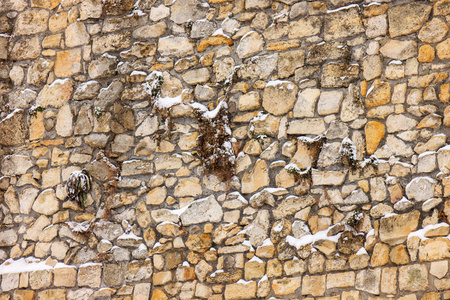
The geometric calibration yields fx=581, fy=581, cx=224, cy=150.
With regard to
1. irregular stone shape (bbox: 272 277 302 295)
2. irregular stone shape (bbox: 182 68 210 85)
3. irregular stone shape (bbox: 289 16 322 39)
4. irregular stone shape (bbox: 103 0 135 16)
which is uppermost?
irregular stone shape (bbox: 103 0 135 16)

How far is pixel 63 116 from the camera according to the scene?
545 cm

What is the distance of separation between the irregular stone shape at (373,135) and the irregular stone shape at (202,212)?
1299mm

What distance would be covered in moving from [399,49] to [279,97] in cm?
100

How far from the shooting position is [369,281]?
4.15m

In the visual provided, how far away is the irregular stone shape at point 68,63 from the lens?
5.52 metres

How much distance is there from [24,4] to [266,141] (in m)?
2.94

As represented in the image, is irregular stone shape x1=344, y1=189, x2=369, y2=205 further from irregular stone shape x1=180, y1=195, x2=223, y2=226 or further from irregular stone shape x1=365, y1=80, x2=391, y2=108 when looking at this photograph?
irregular stone shape x1=180, y1=195, x2=223, y2=226

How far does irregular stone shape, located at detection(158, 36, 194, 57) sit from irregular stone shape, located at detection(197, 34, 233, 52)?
0.30ft

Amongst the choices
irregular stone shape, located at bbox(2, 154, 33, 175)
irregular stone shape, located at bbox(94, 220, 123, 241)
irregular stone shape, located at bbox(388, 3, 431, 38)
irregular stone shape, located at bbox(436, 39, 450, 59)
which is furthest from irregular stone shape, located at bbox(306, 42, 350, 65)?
irregular stone shape, located at bbox(2, 154, 33, 175)

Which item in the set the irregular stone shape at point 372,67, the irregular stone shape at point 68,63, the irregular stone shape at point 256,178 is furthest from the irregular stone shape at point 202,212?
the irregular stone shape at point 68,63

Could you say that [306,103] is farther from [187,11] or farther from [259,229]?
[187,11]

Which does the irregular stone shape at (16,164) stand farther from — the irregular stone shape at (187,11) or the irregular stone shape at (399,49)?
the irregular stone shape at (399,49)

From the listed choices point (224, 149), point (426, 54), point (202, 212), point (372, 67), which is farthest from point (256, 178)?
point (426, 54)

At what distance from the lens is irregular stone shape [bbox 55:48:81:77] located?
5523 mm
